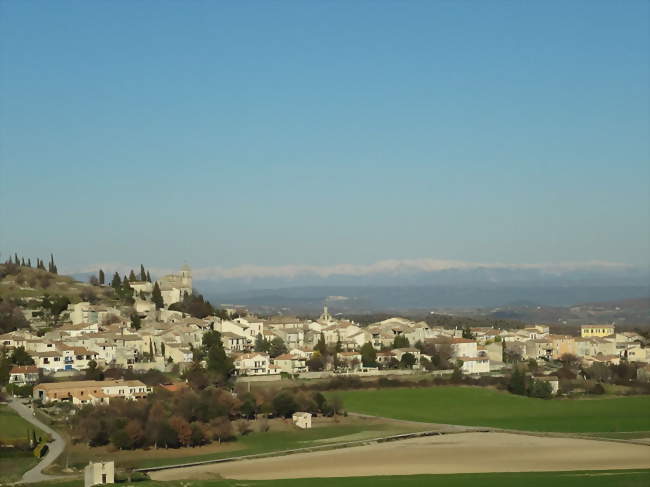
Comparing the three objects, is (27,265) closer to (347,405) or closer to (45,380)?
(45,380)

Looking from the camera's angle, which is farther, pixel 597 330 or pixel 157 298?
pixel 597 330

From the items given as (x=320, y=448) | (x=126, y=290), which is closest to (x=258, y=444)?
(x=320, y=448)

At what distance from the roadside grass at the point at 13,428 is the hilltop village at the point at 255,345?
4.73 m

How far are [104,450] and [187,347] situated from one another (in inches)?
997

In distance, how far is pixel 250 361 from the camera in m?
69.8

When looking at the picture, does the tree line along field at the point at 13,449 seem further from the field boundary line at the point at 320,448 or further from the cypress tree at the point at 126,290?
the cypress tree at the point at 126,290

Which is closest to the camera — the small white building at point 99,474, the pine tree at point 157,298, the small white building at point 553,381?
the small white building at point 99,474

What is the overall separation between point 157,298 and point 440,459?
1902 inches

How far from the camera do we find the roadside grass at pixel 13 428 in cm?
4647

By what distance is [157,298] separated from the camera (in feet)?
288

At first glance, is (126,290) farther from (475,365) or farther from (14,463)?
(14,463)

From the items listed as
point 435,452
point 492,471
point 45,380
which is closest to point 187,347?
point 45,380

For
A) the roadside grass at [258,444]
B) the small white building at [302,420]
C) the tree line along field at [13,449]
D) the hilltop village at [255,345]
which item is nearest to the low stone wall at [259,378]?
the hilltop village at [255,345]

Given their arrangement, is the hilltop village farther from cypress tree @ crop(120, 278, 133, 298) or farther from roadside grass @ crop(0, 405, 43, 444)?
roadside grass @ crop(0, 405, 43, 444)
